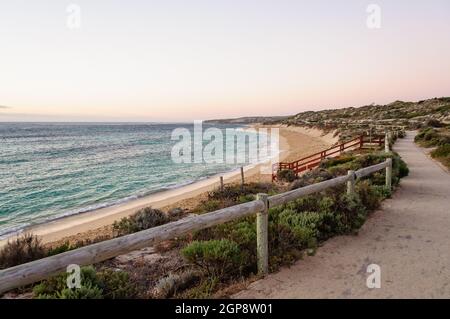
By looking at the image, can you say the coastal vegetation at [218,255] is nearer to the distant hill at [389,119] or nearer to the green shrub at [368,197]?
the green shrub at [368,197]

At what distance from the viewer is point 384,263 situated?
16.3ft

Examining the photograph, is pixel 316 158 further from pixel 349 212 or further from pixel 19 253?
pixel 19 253

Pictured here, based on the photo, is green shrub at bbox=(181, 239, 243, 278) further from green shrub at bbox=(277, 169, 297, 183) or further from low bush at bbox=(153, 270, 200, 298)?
green shrub at bbox=(277, 169, 297, 183)

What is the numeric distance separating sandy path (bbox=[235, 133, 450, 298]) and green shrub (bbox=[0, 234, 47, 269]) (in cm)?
400

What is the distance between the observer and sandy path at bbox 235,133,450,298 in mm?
4066

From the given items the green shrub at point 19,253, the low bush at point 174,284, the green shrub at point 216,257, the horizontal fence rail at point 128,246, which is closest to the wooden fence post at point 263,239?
the horizontal fence rail at point 128,246

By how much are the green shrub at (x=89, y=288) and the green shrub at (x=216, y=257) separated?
902 mm

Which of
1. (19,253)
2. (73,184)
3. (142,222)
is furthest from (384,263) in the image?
(73,184)

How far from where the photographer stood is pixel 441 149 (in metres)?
18.7

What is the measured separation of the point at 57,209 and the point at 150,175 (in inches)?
442

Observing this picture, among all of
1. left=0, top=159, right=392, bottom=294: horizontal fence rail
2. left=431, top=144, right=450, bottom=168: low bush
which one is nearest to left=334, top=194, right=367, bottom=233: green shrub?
left=0, top=159, right=392, bottom=294: horizontal fence rail
